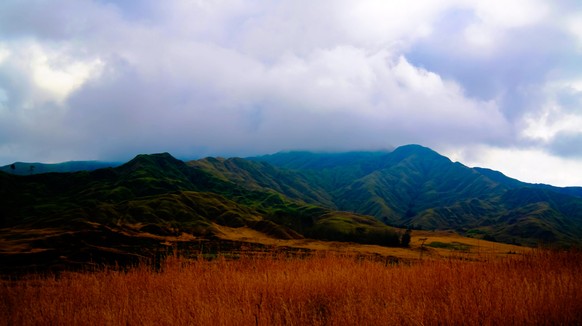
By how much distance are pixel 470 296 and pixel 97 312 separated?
783 centimetres

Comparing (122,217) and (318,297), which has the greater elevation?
(318,297)

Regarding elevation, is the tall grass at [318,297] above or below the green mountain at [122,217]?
above

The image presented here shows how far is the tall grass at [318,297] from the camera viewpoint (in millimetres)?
5941

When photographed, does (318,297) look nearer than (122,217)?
Yes

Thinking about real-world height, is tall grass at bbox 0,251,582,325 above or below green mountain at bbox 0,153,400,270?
above

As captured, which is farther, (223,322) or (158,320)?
(158,320)

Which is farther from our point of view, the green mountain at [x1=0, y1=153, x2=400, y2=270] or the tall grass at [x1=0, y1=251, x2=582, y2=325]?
the green mountain at [x1=0, y1=153, x2=400, y2=270]

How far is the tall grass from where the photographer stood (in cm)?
594

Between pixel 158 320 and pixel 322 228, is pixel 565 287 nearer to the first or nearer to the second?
pixel 158 320

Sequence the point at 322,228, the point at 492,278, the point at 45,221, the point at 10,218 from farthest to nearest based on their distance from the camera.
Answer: the point at 322,228
the point at 10,218
the point at 45,221
the point at 492,278

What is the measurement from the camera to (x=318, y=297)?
8273 mm

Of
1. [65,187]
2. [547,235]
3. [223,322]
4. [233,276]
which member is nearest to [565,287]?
[223,322]

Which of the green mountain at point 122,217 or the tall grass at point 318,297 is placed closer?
the tall grass at point 318,297

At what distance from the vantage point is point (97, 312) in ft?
25.1
